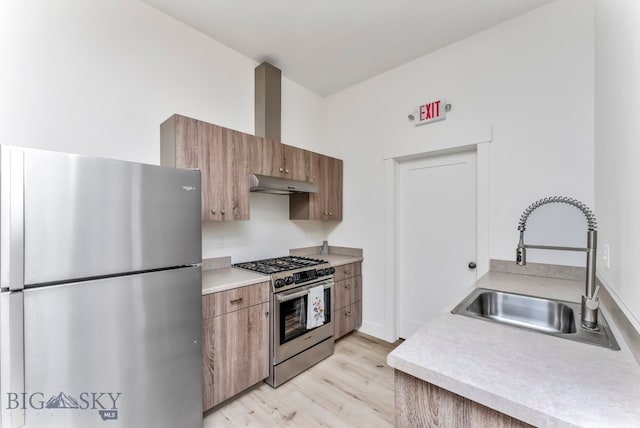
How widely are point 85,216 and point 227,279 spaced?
1064 mm

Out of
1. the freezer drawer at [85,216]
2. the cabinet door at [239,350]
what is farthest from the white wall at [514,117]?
the freezer drawer at [85,216]

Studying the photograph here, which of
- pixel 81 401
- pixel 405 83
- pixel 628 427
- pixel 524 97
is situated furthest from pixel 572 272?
pixel 81 401

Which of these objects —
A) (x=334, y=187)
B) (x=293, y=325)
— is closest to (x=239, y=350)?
(x=293, y=325)

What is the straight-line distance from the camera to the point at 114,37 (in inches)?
77.2

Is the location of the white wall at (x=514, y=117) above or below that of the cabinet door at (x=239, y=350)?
above

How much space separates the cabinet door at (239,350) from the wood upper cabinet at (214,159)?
2.70 feet

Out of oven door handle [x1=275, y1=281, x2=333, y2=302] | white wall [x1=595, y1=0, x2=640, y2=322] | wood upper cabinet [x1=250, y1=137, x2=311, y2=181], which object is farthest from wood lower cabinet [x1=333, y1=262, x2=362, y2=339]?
white wall [x1=595, y1=0, x2=640, y2=322]

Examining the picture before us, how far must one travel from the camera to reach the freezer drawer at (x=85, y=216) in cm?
105

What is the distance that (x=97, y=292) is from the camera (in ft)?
4.03

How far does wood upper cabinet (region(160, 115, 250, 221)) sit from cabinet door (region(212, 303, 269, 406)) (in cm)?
82

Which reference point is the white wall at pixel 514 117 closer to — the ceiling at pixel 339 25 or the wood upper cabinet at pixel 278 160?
the ceiling at pixel 339 25

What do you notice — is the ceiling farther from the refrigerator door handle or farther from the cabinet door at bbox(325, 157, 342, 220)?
the refrigerator door handle

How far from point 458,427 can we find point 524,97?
2.49m

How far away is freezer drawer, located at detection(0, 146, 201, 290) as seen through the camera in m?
1.05
